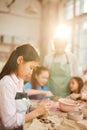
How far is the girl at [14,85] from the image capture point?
1.36 meters

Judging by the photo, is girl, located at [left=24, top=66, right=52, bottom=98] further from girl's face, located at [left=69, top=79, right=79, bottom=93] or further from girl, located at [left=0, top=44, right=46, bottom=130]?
girl, located at [left=0, top=44, right=46, bottom=130]

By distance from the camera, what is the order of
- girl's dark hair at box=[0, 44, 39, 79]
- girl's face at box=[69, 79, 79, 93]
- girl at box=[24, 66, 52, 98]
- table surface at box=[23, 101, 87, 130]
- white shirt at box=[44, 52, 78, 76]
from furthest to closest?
white shirt at box=[44, 52, 78, 76]
girl's face at box=[69, 79, 79, 93]
girl at box=[24, 66, 52, 98]
girl's dark hair at box=[0, 44, 39, 79]
table surface at box=[23, 101, 87, 130]

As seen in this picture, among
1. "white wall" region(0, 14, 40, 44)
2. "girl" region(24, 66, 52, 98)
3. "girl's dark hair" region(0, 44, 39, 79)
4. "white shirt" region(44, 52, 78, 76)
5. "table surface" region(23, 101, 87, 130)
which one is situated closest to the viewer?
"table surface" region(23, 101, 87, 130)

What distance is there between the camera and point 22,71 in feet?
4.91

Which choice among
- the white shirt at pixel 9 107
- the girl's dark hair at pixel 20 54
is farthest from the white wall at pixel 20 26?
the white shirt at pixel 9 107

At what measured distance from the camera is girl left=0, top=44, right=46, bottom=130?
53.6 inches

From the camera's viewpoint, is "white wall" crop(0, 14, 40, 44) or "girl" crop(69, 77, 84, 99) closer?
"girl" crop(69, 77, 84, 99)

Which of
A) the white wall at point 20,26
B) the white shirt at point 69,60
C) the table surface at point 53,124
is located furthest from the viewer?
the white wall at point 20,26

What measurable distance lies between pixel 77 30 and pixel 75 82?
76.0 inches

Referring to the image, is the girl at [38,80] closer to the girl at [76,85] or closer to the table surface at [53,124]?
the girl at [76,85]

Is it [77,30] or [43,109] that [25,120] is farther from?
[77,30]

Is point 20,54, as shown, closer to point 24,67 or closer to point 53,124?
point 24,67

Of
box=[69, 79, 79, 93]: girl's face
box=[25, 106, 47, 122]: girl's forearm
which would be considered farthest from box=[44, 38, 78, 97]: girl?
box=[25, 106, 47, 122]: girl's forearm

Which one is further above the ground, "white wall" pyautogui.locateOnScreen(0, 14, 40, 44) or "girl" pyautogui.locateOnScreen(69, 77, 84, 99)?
"white wall" pyautogui.locateOnScreen(0, 14, 40, 44)
